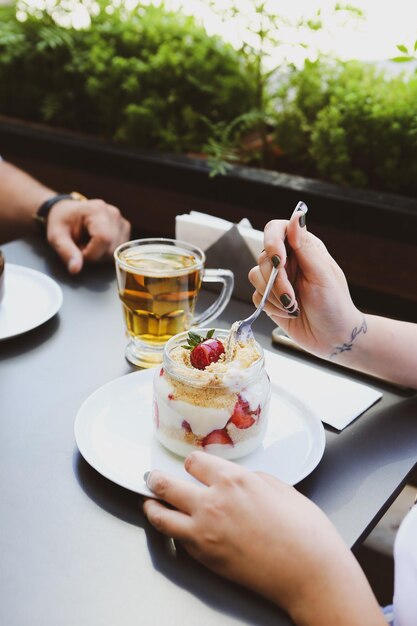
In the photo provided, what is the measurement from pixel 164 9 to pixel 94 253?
4.98 feet

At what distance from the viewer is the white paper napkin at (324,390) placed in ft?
3.79

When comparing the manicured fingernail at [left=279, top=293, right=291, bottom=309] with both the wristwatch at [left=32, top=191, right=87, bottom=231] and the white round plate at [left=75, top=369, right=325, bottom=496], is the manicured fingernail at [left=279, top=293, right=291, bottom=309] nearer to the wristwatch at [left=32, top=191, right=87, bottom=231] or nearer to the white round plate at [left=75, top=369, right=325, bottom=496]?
the white round plate at [left=75, top=369, right=325, bottom=496]

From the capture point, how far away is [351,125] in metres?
2.06

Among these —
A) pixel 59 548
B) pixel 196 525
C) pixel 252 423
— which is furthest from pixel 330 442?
pixel 59 548

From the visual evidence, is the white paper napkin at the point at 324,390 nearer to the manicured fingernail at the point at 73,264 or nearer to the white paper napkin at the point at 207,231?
the white paper napkin at the point at 207,231

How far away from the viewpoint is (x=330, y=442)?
1.09m

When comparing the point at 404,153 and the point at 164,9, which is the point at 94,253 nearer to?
the point at 404,153

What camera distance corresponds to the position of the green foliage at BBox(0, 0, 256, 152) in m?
2.44

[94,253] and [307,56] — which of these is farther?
[307,56]

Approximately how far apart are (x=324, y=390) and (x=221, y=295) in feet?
1.06

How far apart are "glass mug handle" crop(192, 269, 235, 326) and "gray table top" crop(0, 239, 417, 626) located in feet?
0.40

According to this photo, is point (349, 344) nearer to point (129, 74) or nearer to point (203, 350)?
point (203, 350)

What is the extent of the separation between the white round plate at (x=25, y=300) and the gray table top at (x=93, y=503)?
3 centimetres

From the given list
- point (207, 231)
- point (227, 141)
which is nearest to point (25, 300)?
point (207, 231)
